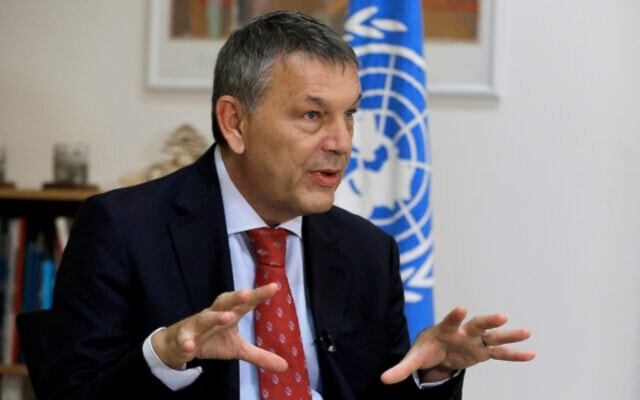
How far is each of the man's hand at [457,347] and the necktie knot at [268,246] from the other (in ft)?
1.07

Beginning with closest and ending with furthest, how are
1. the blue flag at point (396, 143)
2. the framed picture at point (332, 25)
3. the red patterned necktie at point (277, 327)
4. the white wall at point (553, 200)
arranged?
the red patterned necktie at point (277, 327) → the blue flag at point (396, 143) → the white wall at point (553, 200) → the framed picture at point (332, 25)

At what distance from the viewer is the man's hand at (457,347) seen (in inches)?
65.9

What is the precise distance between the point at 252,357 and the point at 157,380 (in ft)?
0.57

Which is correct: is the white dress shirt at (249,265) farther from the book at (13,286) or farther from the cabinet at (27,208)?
the book at (13,286)

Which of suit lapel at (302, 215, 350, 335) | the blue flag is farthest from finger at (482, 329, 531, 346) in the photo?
the blue flag

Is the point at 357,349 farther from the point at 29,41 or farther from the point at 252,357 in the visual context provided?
the point at 29,41

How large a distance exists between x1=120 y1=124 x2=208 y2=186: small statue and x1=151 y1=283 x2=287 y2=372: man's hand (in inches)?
68.1

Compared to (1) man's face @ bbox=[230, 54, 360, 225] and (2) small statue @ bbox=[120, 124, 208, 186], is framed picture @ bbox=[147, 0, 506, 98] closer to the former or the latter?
(2) small statue @ bbox=[120, 124, 208, 186]

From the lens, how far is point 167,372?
1540 mm

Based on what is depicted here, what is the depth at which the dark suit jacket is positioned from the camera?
1.70 m

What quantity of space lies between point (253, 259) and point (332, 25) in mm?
1660

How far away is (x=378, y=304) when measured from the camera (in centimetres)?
204

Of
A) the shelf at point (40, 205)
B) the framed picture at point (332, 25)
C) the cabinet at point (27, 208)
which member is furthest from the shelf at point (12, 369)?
the framed picture at point (332, 25)

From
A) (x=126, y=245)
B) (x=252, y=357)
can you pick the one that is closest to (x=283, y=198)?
(x=126, y=245)
